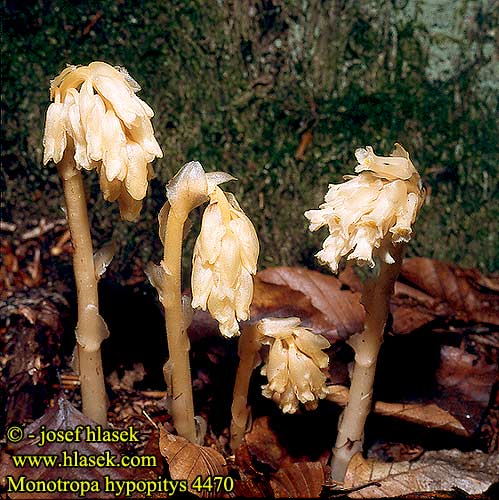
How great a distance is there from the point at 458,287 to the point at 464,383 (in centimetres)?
49

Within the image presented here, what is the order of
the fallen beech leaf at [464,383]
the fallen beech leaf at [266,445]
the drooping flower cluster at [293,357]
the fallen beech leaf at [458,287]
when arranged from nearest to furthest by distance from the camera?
the drooping flower cluster at [293,357], the fallen beech leaf at [266,445], the fallen beech leaf at [464,383], the fallen beech leaf at [458,287]

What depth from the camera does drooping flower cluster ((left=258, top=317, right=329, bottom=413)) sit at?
2.02 meters

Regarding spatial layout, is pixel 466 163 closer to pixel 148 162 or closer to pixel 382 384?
pixel 382 384

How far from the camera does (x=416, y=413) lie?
244cm

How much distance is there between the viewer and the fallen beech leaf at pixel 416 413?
2408 millimetres

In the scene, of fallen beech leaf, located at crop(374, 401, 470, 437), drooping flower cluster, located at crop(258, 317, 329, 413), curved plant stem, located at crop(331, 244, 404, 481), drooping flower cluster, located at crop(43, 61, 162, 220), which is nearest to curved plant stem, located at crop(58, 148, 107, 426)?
drooping flower cluster, located at crop(43, 61, 162, 220)

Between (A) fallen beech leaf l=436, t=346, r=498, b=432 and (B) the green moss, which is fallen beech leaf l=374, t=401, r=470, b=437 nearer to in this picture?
(A) fallen beech leaf l=436, t=346, r=498, b=432

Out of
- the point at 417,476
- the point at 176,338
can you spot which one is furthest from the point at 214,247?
the point at 417,476

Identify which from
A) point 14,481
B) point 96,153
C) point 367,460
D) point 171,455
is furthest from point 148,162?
point 367,460

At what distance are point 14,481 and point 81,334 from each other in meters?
0.48

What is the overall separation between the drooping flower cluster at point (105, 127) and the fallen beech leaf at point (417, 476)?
1.14 metres

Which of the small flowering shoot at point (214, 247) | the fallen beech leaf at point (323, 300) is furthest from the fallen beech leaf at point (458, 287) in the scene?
the small flowering shoot at point (214, 247)
